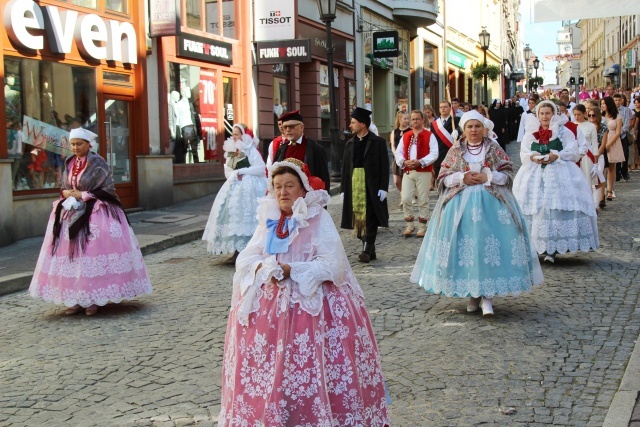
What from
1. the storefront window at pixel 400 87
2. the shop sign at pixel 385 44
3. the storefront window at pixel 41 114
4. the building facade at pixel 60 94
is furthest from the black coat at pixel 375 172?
the storefront window at pixel 400 87

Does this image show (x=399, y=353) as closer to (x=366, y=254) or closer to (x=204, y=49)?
(x=366, y=254)

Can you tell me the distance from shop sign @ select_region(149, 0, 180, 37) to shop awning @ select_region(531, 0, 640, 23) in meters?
11.6

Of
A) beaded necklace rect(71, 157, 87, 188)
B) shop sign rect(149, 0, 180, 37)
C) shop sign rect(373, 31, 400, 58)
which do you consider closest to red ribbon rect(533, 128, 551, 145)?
beaded necklace rect(71, 157, 87, 188)

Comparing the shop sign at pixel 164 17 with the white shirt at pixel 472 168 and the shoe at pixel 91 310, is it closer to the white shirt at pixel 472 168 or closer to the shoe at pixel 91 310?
the shoe at pixel 91 310

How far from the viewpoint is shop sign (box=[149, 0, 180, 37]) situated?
51.3 feet

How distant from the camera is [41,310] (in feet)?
27.2

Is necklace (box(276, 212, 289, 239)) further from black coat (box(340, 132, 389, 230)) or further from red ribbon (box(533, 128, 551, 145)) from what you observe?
black coat (box(340, 132, 389, 230))

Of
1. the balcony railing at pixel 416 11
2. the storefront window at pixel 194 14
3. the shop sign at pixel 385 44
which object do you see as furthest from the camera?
the balcony railing at pixel 416 11

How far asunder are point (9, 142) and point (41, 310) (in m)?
5.19

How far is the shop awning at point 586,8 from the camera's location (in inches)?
195

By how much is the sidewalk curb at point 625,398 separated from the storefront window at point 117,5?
478 inches

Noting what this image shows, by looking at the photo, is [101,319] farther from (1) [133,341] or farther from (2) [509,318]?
(2) [509,318]

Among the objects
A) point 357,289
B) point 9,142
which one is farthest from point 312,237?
point 9,142

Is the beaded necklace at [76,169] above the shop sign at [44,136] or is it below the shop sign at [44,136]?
below
